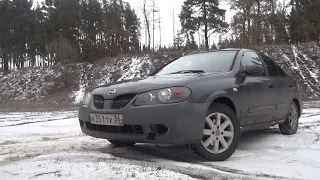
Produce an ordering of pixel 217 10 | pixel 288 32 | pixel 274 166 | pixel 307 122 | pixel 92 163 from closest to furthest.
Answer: pixel 92 163
pixel 274 166
pixel 307 122
pixel 288 32
pixel 217 10

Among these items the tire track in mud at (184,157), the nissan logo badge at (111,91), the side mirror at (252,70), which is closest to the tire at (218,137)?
the tire track in mud at (184,157)

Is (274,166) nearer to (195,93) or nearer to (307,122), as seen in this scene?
(195,93)

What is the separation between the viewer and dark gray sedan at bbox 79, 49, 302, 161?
3.58m

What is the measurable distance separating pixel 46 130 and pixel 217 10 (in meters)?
39.5

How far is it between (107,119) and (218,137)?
4.18ft

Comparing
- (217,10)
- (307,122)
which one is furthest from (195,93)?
(217,10)

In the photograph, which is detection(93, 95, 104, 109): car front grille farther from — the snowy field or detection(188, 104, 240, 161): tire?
detection(188, 104, 240, 161): tire

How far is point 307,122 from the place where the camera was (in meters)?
7.02

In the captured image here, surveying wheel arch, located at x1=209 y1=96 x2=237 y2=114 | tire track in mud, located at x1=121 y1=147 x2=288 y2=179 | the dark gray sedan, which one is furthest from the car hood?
tire track in mud, located at x1=121 y1=147 x2=288 y2=179

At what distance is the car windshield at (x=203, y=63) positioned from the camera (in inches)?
181

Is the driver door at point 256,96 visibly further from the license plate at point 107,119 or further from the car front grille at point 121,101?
the license plate at point 107,119

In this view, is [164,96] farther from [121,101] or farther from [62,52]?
[62,52]

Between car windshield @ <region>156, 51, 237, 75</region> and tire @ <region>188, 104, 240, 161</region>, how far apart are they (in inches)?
29.5

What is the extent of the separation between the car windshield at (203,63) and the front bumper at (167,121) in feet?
3.31
